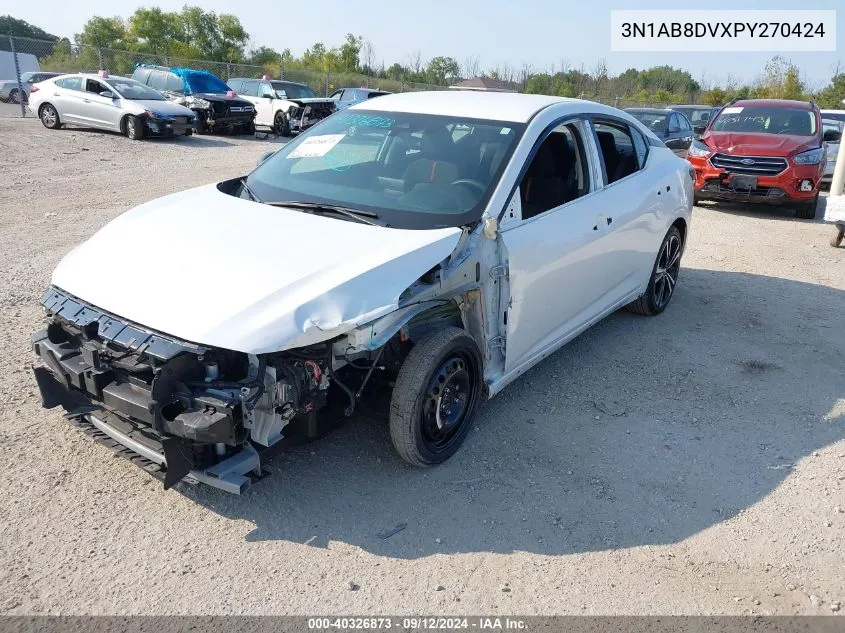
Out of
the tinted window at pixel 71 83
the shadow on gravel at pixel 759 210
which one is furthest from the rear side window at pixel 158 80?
the shadow on gravel at pixel 759 210

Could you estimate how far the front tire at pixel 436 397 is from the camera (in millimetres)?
3350

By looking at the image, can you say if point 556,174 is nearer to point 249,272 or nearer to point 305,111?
point 249,272

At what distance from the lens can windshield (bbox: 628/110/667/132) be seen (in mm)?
13703

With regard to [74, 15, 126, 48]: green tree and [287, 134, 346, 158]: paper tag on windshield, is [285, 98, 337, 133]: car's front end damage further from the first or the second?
[74, 15, 126, 48]: green tree

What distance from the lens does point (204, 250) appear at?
334 centimetres

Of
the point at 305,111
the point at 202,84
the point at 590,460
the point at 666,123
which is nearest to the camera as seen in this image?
the point at 590,460

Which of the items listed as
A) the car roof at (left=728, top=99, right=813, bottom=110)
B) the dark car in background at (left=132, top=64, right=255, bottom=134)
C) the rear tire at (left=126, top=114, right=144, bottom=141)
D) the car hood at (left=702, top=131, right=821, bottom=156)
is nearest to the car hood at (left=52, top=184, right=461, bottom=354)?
the car hood at (left=702, top=131, right=821, bottom=156)

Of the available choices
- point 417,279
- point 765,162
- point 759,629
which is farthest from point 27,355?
point 765,162

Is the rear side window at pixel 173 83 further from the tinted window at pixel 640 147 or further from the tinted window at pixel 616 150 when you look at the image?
the tinted window at pixel 616 150

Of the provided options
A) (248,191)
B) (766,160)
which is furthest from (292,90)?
(248,191)

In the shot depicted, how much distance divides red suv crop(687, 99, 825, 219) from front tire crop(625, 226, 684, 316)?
5.60 meters

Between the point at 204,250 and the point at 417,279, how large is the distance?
3.42 feet

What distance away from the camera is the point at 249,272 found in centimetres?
313

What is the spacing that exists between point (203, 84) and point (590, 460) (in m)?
19.8
